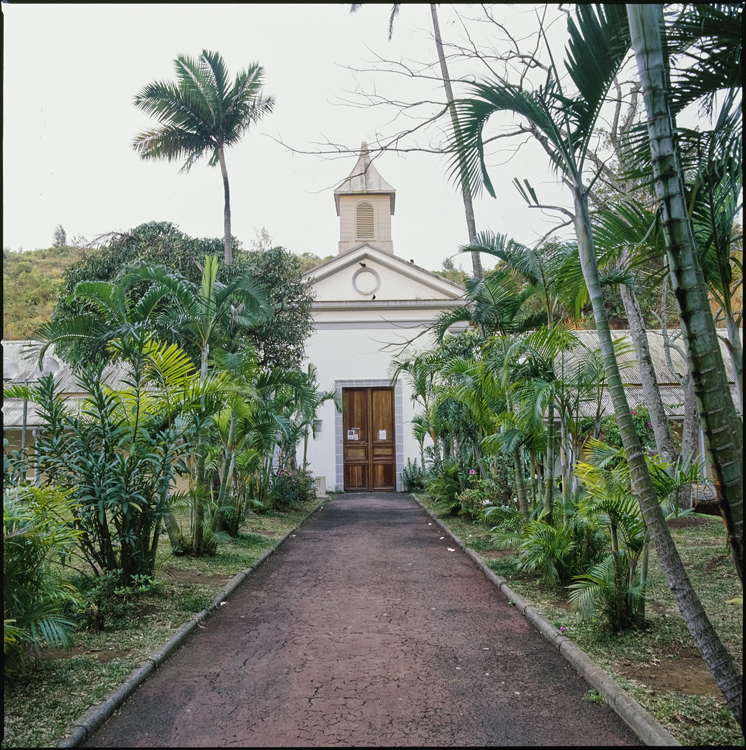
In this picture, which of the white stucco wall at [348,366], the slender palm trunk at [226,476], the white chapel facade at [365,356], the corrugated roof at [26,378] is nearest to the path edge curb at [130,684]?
the slender palm trunk at [226,476]

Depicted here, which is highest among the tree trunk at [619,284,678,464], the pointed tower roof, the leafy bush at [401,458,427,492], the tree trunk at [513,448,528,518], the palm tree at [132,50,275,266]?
the pointed tower roof

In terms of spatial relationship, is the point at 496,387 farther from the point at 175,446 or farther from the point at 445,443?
the point at 445,443

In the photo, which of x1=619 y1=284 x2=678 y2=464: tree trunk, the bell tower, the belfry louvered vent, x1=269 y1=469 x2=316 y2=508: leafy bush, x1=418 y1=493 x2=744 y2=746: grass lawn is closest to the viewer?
x1=418 y1=493 x2=744 y2=746: grass lawn

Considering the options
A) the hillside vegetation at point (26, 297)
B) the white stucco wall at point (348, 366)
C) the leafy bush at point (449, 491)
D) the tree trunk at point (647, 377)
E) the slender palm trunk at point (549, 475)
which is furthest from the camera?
the hillside vegetation at point (26, 297)

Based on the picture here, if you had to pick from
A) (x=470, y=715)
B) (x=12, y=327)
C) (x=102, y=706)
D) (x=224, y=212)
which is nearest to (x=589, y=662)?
(x=470, y=715)

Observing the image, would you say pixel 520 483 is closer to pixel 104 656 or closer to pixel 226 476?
pixel 226 476

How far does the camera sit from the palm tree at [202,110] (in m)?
12.7

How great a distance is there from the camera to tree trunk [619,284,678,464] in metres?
9.94

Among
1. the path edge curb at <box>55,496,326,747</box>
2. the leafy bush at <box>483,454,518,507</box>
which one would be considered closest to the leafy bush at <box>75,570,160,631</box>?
the path edge curb at <box>55,496,326,747</box>

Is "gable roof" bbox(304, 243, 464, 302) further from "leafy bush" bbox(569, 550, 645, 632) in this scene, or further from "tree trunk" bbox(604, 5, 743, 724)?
"tree trunk" bbox(604, 5, 743, 724)

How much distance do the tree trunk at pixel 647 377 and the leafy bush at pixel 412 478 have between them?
919 centimetres

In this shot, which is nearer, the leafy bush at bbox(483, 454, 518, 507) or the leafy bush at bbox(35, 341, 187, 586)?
the leafy bush at bbox(35, 341, 187, 586)

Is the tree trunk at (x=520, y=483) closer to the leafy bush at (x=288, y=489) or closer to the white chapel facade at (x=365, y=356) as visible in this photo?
the leafy bush at (x=288, y=489)

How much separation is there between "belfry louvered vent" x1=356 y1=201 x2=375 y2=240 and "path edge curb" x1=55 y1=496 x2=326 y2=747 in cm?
1732
